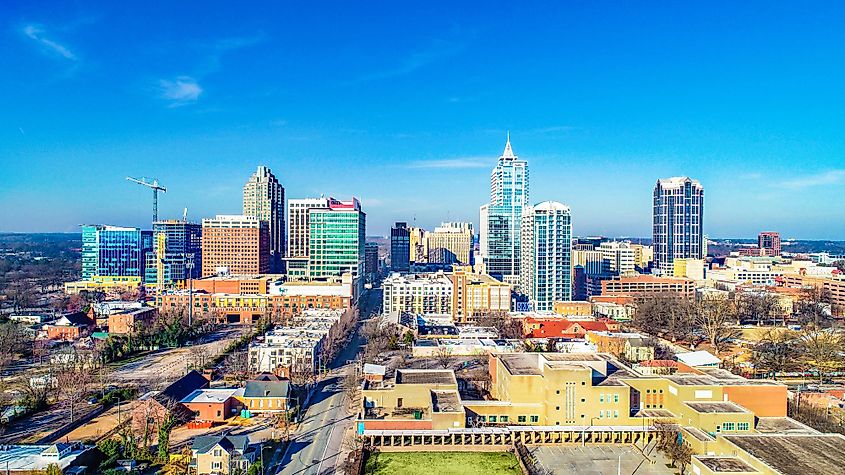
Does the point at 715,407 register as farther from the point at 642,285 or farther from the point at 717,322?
the point at 642,285

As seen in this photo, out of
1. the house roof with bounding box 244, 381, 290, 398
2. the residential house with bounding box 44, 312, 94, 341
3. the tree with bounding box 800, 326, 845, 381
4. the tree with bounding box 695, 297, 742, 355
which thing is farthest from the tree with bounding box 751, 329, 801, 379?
the residential house with bounding box 44, 312, 94, 341

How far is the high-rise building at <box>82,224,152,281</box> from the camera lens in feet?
218

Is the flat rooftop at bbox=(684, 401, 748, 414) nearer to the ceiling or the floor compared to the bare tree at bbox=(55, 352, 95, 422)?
nearer to the ceiling

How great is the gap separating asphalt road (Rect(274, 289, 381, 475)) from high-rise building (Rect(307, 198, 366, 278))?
2584 centimetres

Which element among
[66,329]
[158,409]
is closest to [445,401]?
[158,409]

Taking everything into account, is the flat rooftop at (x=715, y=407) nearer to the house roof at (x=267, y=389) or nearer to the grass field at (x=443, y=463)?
the grass field at (x=443, y=463)

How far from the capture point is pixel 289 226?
221ft

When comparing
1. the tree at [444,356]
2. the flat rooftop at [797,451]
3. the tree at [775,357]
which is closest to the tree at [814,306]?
the tree at [775,357]

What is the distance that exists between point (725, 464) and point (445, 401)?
349 inches

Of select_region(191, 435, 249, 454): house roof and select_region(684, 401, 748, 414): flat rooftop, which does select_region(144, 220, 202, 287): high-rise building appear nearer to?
select_region(191, 435, 249, 454): house roof

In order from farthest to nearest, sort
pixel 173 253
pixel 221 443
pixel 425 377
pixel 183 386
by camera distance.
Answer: pixel 173 253 < pixel 425 377 < pixel 183 386 < pixel 221 443

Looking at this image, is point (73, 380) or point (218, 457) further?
point (73, 380)

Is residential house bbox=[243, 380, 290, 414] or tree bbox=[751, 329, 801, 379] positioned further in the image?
tree bbox=[751, 329, 801, 379]

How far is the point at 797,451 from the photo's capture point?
55.5ft
